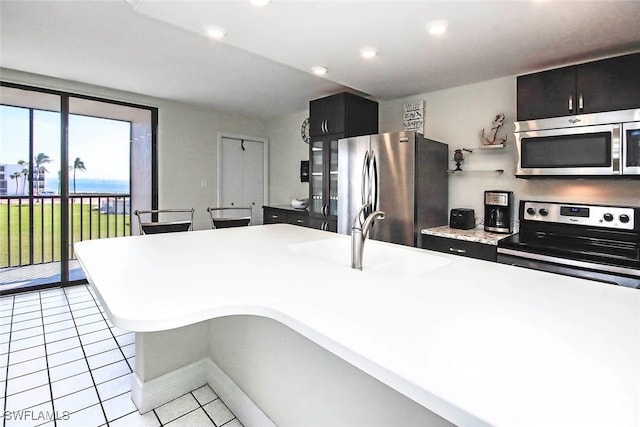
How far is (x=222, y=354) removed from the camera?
1786 millimetres

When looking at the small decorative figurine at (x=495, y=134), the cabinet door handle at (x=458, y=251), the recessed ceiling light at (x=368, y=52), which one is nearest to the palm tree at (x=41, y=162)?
the recessed ceiling light at (x=368, y=52)

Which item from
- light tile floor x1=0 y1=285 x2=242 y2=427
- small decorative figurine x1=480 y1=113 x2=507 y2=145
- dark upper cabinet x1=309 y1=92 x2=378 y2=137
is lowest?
light tile floor x1=0 y1=285 x2=242 y2=427

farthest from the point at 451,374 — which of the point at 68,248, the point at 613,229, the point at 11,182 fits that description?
the point at 11,182

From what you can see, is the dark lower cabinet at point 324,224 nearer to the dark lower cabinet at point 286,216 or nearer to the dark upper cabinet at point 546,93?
the dark lower cabinet at point 286,216

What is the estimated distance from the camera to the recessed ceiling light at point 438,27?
1948 millimetres

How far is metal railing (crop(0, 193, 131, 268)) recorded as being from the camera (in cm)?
381

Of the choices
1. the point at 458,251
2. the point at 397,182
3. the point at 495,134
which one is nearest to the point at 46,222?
the point at 397,182

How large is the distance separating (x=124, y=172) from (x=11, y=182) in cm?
115

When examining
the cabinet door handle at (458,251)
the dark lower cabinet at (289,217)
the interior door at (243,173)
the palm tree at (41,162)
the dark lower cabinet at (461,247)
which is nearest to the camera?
the dark lower cabinet at (461,247)

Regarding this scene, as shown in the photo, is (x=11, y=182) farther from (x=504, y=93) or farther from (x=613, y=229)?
(x=613, y=229)

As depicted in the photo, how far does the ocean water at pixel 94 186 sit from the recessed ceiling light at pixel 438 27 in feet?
13.5

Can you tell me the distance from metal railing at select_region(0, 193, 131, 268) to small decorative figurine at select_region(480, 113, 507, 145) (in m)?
4.55

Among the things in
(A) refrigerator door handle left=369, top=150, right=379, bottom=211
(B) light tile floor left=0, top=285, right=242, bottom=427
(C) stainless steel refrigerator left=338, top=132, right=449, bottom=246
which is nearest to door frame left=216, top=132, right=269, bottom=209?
(C) stainless steel refrigerator left=338, top=132, right=449, bottom=246

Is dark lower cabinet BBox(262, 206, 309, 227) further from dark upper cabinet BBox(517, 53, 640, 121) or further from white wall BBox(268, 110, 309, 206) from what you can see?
dark upper cabinet BBox(517, 53, 640, 121)
